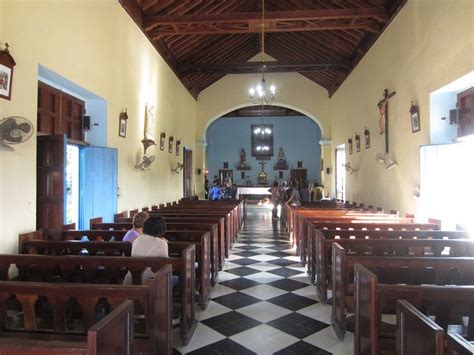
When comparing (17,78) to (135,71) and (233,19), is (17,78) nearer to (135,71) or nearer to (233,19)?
(135,71)

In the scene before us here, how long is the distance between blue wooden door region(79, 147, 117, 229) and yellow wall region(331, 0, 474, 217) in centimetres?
466

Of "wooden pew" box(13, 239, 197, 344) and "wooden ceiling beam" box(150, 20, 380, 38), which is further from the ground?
"wooden ceiling beam" box(150, 20, 380, 38)

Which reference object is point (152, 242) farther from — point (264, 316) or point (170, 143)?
→ point (170, 143)

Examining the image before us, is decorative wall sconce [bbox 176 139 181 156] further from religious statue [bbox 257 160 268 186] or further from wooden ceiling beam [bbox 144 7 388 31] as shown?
religious statue [bbox 257 160 268 186]

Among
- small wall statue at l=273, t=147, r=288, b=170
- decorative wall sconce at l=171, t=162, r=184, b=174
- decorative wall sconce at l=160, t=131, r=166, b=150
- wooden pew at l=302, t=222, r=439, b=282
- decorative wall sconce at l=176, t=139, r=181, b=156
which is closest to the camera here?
wooden pew at l=302, t=222, r=439, b=282

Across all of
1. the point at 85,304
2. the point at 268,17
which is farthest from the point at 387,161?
the point at 85,304

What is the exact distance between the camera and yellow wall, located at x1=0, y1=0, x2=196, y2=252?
11.3 feet

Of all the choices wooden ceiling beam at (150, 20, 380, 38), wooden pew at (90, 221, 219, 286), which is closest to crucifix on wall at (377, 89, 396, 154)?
wooden ceiling beam at (150, 20, 380, 38)

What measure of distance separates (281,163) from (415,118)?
13.6 meters

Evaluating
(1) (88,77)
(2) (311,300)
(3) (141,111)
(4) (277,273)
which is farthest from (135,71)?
(2) (311,300)

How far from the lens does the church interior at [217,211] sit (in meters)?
1.97

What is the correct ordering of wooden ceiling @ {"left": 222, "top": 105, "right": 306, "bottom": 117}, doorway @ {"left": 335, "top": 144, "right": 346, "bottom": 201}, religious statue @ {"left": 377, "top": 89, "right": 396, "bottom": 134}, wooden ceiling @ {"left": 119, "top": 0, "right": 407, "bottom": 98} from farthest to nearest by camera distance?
wooden ceiling @ {"left": 222, "top": 105, "right": 306, "bottom": 117} < doorway @ {"left": 335, "top": 144, "right": 346, "bottom": 201} < wooden ceiling @ {"left": 119, "top": 0, "right": 407, "bottom": 98} < religious statue @ {"left": 377, "top": 89, "right": 396, "bottom": 134}

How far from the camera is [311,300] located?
3.71 meters

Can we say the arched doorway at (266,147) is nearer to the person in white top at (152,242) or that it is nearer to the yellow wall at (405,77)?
the yellow wall at (405,77)
